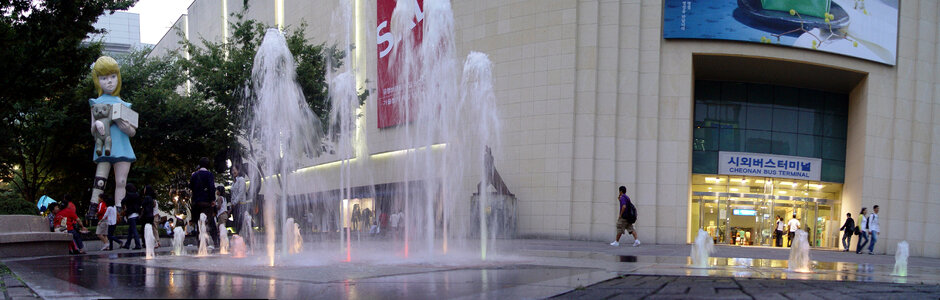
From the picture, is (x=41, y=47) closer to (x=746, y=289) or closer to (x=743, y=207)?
(x=746, y=289)

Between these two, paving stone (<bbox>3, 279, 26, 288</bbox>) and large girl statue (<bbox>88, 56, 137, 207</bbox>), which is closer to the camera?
paving stone (<bbox>3, 279, 26, 288</bbox>)

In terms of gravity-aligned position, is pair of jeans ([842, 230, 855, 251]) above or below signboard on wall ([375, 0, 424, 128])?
below

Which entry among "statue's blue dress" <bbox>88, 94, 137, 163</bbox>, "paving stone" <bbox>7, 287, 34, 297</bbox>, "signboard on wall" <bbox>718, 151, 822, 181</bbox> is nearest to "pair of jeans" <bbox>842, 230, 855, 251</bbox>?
"signboard on wall" <bbox>718, 151, 822, 181</bbox>

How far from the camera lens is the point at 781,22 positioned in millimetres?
24750

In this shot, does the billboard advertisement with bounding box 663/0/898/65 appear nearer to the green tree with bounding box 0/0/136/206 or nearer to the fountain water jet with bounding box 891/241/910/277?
the fountain water jet with bounding box 891/241/910/277

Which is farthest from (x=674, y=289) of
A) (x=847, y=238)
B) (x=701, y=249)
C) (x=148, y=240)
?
(x=847, y=238)

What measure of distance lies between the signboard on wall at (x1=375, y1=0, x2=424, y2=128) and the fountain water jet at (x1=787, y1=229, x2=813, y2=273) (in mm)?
21766

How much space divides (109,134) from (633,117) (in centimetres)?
1582

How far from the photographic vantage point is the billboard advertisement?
24.5 metres

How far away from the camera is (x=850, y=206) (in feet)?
90.4

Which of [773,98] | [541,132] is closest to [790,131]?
[773,98]

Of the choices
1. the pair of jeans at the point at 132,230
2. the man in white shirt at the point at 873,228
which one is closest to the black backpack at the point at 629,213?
the man in white shirt at the point at 873,228

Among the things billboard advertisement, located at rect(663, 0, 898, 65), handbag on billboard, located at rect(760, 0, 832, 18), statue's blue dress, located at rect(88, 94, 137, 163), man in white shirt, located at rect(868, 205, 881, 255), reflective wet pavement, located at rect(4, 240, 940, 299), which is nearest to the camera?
reflective wet pavement, located at rect(4, 240, 940, 299)

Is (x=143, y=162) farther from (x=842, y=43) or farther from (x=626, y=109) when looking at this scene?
(x=842, y=43)
